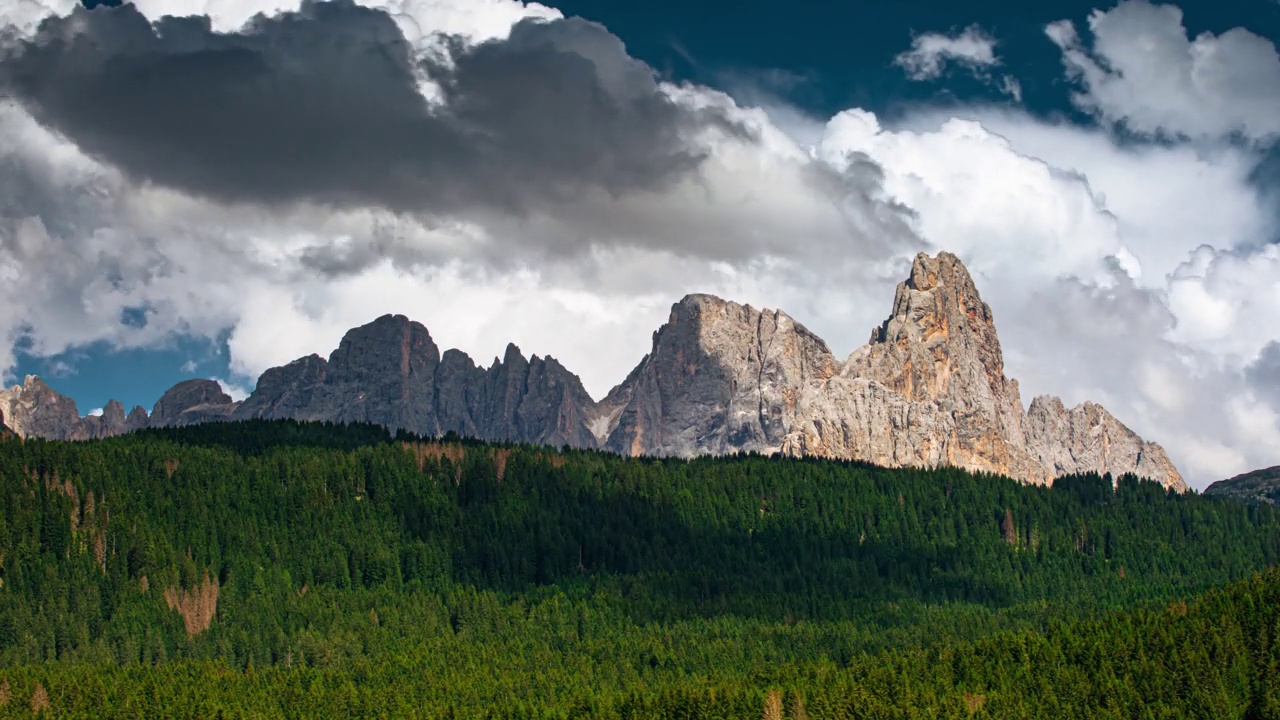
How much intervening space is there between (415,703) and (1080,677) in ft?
240

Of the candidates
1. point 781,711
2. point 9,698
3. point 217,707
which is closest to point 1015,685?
point 781,711

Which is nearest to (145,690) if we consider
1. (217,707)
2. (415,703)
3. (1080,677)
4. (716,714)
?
(217,707)

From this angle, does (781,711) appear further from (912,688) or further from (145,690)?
(145,690)

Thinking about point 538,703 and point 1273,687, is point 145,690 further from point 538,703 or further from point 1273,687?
point 1273,687

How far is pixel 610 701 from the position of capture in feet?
626

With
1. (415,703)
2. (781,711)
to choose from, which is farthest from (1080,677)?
(415,703)

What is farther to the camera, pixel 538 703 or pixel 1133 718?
pixel 538 703

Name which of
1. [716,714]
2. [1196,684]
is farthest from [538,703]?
[1196,684]

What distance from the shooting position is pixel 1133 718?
186m

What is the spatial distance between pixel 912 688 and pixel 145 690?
84140 millimetres

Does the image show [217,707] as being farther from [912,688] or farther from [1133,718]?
[1133,718]

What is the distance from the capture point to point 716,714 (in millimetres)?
184250

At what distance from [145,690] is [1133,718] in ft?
351

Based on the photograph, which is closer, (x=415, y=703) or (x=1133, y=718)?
(x=1133, y=718)
